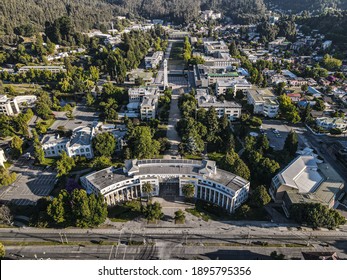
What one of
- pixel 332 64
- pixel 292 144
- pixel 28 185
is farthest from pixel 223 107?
pixel 332 64

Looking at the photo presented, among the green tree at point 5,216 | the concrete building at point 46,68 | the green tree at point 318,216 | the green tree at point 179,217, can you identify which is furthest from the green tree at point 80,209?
the concrete building at point 46,68

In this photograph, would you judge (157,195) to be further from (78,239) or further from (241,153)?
(241,153)

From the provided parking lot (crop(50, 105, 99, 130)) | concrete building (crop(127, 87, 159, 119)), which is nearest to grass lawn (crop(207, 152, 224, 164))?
concrete building (crop(127, 87, 159, 119))

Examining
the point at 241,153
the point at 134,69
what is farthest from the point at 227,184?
the point at 134,69

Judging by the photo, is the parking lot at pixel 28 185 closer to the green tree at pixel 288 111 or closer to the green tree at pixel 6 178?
the green tree at pixel 6 178

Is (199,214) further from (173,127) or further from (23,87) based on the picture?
(23,87)

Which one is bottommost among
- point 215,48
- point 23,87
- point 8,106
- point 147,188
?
point 23,87
